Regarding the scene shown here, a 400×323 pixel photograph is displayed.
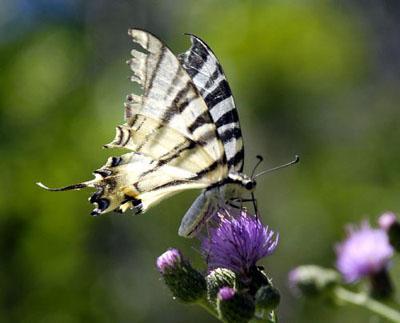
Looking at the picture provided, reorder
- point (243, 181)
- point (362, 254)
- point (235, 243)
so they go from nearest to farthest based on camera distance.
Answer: point (235, 243) → point (243, 181) → point (362, 254)

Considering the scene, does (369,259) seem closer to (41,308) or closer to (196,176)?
(196,176)

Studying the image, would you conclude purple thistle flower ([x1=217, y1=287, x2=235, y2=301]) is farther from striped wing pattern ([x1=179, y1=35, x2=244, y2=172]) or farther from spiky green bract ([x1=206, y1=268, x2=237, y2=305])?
striped wing pattern ([x1=179, y1=35, x2=244, y2=172])

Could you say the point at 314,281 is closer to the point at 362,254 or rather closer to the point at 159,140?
the point at 362,254

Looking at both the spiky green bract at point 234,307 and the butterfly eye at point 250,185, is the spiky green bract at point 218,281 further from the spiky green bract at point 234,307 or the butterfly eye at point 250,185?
the butterfly eye at point 250,185

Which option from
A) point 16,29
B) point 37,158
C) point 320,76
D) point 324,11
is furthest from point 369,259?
point 324,11

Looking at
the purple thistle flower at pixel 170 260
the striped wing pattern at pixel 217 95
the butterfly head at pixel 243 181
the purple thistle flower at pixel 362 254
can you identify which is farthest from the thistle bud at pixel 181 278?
the purple thistle flower at pixel 362 254

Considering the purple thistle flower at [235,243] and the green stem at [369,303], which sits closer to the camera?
the purple thistle flower at [235,243]

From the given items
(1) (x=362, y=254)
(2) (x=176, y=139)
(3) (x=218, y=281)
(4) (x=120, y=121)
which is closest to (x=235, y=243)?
(3) (x=218, y=281)
